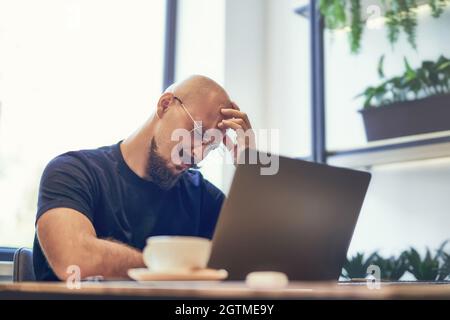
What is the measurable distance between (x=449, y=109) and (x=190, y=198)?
135cm

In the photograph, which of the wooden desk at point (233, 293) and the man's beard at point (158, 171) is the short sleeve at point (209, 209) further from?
the wooden desk at point (233, 293)

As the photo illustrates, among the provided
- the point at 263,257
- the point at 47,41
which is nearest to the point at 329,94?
the point at 47,41

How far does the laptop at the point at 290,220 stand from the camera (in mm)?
1022

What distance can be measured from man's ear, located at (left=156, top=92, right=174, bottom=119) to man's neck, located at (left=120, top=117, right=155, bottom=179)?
4cm

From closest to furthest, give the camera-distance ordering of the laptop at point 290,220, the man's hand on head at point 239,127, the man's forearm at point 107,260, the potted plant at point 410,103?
the laptop at point 290,220, the man's forearm at point 107,260, the man's hand on head at point 239,127, the potted plant at point 410,103

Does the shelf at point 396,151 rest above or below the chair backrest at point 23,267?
above

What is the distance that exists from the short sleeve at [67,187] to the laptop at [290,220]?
56cm

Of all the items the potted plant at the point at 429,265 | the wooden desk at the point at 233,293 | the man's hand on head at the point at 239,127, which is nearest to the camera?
the wooden desk at the point at 233,293

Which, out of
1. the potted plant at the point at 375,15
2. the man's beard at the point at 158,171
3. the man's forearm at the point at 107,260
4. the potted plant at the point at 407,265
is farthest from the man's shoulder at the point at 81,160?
the potted plant at the point at 375,15

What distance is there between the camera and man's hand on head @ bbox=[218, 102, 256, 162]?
1.69m

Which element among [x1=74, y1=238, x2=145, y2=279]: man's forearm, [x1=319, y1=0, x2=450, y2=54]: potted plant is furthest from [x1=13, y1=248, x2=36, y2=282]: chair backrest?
[x1=319, y1=0, x2=450, y2=54]: potted plant

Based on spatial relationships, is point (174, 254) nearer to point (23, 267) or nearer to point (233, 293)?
point (233, 293)

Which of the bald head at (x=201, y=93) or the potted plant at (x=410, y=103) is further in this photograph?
the potted plant at (x=410, y=103)

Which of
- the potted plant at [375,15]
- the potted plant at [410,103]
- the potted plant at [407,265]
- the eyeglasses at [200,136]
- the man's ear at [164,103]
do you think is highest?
the potted plant at [375,15]
